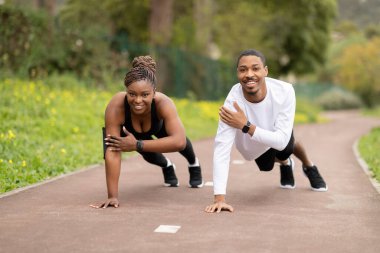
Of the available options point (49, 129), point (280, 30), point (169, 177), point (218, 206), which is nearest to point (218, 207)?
point (218, 206)

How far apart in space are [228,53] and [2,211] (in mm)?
27001

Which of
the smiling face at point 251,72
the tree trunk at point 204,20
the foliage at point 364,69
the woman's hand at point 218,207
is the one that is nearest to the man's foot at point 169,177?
the woman's hand at point 218,207

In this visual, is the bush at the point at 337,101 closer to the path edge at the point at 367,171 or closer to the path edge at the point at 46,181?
the path edge at the point at 367,171

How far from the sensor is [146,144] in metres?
5.55

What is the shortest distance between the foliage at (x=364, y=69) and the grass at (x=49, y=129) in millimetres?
33383

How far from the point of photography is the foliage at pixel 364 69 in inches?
1875

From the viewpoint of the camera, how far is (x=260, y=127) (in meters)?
5.84

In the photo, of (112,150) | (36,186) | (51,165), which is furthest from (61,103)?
(112,150)

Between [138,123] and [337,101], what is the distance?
4318cm

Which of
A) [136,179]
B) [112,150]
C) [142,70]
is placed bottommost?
[136,179]

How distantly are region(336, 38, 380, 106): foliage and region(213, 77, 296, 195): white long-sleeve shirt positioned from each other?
43.5 meters

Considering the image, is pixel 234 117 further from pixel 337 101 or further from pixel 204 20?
pixel 337 101

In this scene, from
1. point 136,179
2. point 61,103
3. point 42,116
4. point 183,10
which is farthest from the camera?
point 183,10

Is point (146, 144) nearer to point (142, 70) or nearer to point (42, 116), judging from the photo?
point (142, 70)
